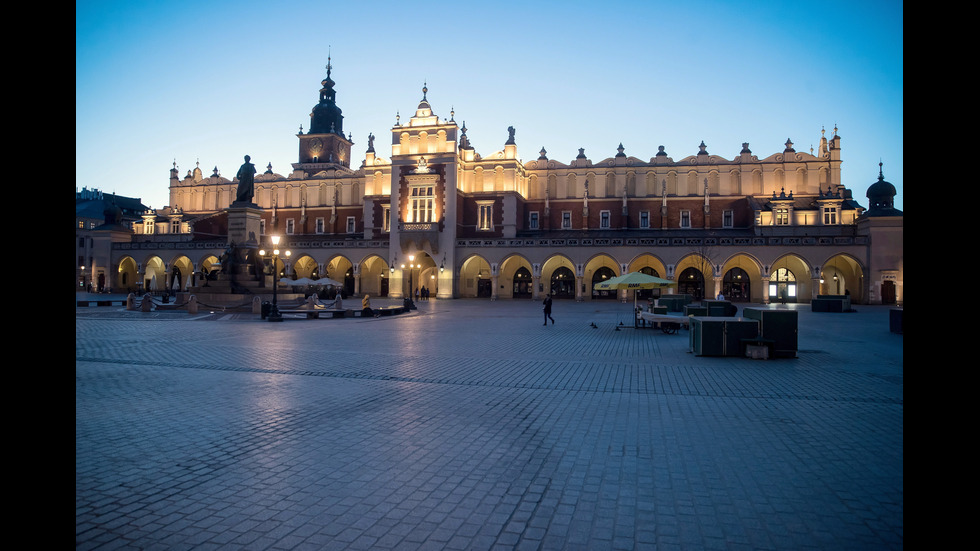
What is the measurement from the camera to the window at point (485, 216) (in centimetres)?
5325

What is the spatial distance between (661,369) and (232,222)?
24.5 m

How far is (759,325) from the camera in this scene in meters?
14.0

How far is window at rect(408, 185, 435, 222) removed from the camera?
52.0 meters

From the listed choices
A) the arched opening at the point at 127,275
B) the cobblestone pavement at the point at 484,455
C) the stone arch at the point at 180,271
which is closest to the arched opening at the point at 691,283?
the cobblestone pavement at the point at 484,455

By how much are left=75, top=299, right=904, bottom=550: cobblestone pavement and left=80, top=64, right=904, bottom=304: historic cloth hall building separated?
36.2 metres

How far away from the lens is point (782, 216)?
1948 inches

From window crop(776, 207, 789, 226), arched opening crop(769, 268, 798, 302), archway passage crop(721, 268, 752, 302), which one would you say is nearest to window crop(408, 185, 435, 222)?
archway passage crop(721, 268, 752, 302)

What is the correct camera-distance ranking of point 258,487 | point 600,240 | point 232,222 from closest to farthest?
1. point 258,487
2. point 232,222
3. point 600,240

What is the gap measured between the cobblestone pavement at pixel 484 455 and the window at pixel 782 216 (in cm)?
4145

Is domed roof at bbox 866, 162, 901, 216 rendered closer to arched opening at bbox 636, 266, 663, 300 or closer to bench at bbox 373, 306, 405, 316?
arched opening at bbox 636, 266, 663, 300

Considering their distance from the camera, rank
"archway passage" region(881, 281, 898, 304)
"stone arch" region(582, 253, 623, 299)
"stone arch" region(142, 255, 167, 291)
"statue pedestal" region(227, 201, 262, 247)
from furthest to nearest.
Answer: "stone arch" region(142, 255, 167, 291), "stone arch" region(582, 253, 623, 299), "archway passage" region(881, 281, 898, 304), "statue pedestal" region(227, 201, 262, 247)

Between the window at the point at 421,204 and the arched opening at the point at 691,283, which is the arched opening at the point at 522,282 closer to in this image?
the window at the point at 421,204
